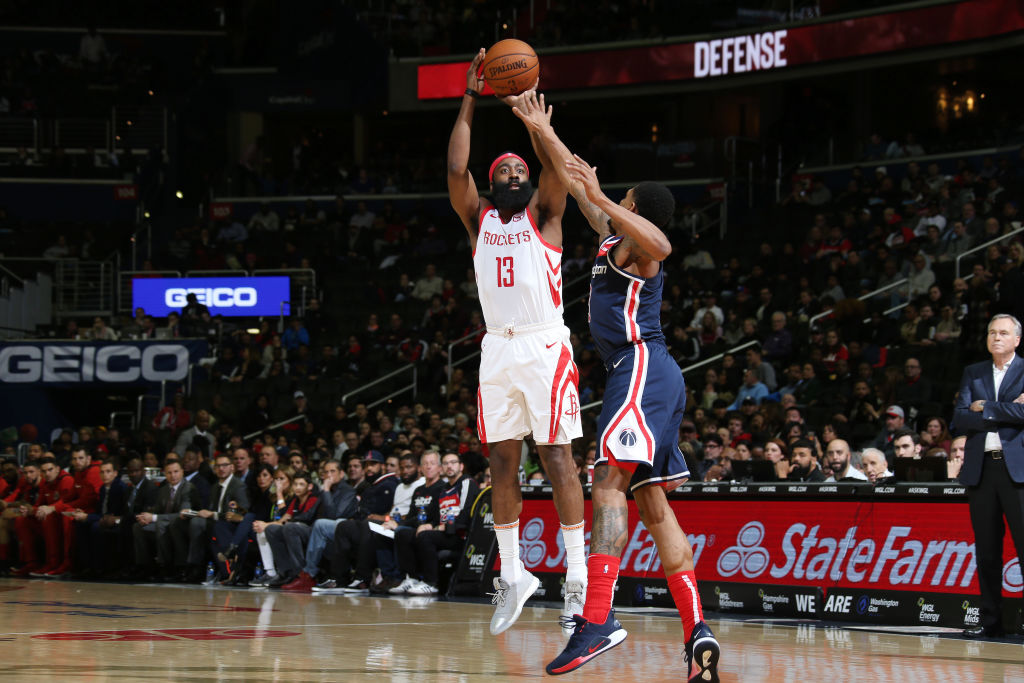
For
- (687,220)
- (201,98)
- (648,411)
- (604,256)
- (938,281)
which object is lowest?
(648,411)

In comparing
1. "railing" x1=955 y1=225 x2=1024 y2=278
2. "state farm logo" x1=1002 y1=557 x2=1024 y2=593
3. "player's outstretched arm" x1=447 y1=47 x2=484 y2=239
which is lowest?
"state farm logo" x1=1002 y1=557 x2=1024 y2=593

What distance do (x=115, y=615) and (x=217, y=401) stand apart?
39.4 ft

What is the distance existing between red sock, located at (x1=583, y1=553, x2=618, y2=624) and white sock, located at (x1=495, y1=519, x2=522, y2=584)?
1.33 m

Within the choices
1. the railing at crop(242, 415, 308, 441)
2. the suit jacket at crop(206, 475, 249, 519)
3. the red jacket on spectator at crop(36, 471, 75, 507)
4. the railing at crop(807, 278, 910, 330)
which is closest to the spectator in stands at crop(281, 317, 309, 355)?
the railing at crop(242, 415, 308, 441)

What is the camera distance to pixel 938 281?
18.1 metres

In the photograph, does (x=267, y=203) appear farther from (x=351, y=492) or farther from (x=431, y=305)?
(x=351, y=492)

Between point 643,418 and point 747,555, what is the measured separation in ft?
17.0

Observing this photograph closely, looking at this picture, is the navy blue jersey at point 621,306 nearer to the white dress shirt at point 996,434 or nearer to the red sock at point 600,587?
the red sock at point 600,587

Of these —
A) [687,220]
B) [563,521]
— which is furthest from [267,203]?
[563,521]

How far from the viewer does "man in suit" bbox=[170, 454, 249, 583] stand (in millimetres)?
15070

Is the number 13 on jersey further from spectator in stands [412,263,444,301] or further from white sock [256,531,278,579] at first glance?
spectator in stands [412,263,444,301]

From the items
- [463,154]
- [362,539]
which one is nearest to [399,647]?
[463,154]

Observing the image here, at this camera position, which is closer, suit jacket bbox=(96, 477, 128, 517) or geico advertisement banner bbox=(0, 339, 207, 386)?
suit jacket bbox=(96, 477, 128, 517)

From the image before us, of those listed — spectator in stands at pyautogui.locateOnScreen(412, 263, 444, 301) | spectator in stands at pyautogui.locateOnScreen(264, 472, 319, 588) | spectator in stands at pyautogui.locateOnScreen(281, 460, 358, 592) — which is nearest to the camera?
spectator in stands at pyautogui.locateOnScreen(281, 460, 358, 592)
